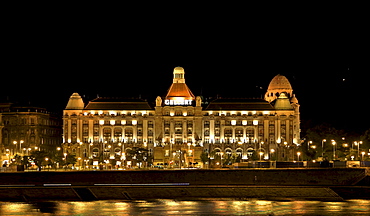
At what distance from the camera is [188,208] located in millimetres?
131125

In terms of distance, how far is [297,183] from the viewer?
500ft

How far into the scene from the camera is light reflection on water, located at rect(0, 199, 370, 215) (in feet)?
412

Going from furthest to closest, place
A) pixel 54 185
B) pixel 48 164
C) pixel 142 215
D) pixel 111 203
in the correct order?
pixel 48 164
pixel 54 185
pixel 111 203
pixel 142 215

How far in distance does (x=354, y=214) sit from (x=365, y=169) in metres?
29.6

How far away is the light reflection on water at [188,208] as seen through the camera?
12556 centimetres

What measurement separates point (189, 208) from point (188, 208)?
0.13 meters

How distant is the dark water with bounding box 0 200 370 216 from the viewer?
125562mm

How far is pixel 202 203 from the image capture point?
138 metres

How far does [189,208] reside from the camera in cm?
13112

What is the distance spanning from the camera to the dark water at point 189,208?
Result: 126 meters

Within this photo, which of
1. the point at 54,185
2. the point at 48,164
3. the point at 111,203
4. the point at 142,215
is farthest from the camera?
the point at 48,164

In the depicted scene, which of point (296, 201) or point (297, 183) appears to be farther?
point (297, 183)

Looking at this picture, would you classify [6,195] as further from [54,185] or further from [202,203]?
[202,203]

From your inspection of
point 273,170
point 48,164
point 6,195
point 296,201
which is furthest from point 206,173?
point 48,164
